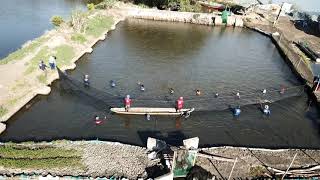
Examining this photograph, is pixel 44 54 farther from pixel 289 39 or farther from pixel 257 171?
pixel 289 39

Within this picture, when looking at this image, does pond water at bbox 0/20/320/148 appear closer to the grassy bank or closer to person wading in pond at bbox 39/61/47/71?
the grassy bank

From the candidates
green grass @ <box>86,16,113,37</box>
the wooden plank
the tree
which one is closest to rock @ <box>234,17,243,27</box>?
green grass @ <box>86,16,113,37</box>

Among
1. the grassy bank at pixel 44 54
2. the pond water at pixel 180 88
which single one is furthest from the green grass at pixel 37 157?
the grassy bank at pixel 44 54

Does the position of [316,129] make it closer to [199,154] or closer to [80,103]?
[199,154]

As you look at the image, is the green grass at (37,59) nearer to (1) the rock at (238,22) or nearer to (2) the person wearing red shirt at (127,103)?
(2) the person wearing red shirt at (127,103)

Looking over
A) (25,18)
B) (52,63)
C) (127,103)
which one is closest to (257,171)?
(127,103)

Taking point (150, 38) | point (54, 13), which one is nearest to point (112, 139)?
point (150, 38)
